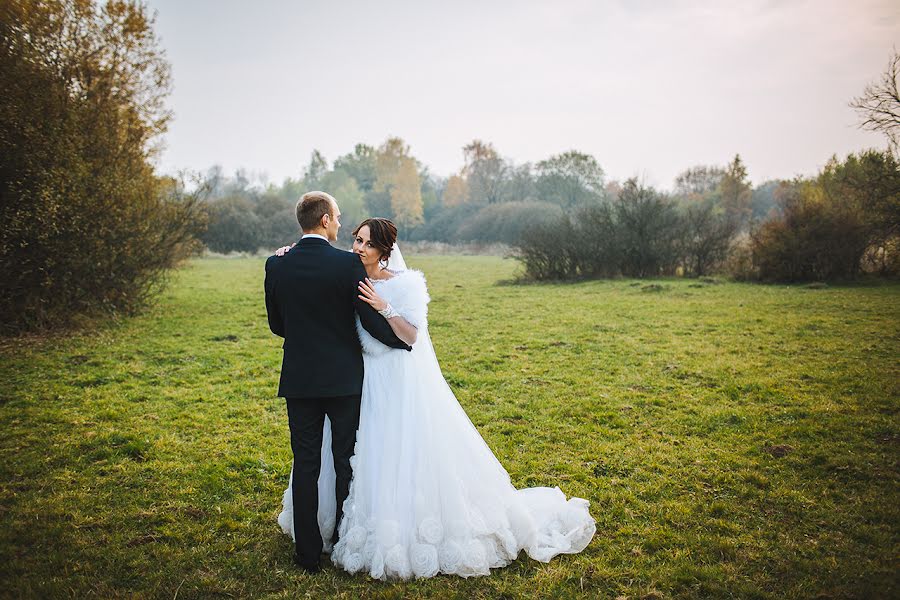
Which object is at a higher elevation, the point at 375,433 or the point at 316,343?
the point at 316,343

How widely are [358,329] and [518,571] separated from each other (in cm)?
200

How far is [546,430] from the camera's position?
605 cm

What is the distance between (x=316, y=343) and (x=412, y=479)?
1.14 meters

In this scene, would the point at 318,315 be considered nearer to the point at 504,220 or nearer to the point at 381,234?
the point at 381,234

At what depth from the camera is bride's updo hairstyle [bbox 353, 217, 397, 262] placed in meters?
3.50

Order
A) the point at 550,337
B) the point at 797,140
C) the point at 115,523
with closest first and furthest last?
the point at 115,523
the point at 550,337
the point at 797,140

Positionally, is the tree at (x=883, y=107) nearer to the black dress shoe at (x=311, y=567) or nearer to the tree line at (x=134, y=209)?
the tree line at (x=134, y=209)

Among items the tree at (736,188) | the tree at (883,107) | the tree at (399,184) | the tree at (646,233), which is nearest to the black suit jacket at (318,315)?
the tree at (883,107)

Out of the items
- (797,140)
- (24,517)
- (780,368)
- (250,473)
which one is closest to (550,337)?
(780,368)

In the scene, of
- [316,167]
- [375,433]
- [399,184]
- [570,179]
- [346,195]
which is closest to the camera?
[375,433]

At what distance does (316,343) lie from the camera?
3246 millimetres

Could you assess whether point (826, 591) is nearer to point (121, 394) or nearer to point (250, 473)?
point (250, 473)

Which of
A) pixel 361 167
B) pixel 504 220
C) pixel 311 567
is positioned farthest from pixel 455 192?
pixel 311 567

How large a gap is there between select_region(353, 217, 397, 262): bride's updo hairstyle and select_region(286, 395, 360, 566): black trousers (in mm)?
1057
